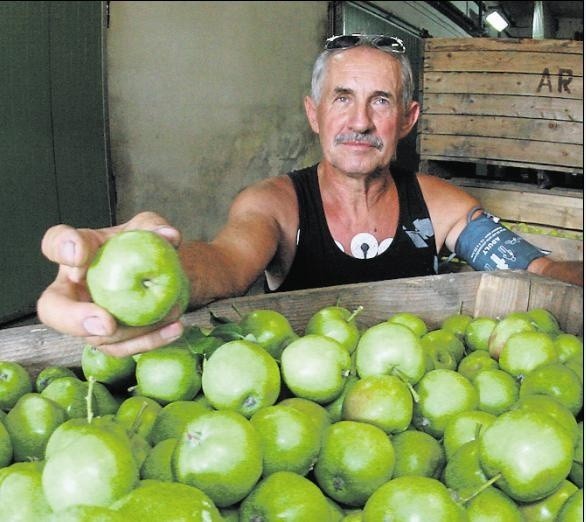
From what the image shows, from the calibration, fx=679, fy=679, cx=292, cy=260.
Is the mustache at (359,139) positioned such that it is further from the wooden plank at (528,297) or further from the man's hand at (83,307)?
the man's hand at (83,307)

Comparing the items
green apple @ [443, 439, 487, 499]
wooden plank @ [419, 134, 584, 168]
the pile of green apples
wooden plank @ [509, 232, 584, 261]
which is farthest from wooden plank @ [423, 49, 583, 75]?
green apple @ [443, 439, 487, 499]

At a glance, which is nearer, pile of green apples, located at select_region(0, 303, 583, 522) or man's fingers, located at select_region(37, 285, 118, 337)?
pile of green apples, located at select_region(0, 303, 583, 522)

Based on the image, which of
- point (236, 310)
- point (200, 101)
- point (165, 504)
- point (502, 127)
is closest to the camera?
point (165, 504)

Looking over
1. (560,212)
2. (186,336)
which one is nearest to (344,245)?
(186,336)

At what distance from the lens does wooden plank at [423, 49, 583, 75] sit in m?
4.04

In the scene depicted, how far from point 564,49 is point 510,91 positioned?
393mm

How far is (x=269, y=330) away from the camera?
137 centimetres

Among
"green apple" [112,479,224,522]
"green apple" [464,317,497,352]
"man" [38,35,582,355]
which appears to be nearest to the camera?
"green apple" [112,479,224,522]

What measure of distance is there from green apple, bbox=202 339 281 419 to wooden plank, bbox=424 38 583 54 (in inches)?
141

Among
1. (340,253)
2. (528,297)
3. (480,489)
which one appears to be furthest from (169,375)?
(340,253)

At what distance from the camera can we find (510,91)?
4289 mm

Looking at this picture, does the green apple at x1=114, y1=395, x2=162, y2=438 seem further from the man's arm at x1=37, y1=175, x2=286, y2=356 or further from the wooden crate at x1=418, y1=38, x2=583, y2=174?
the wooden crate at x1=418, y1=38, x2=583, y2=174

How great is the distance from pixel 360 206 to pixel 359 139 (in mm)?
267

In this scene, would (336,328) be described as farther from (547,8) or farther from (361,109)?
(547,8)
